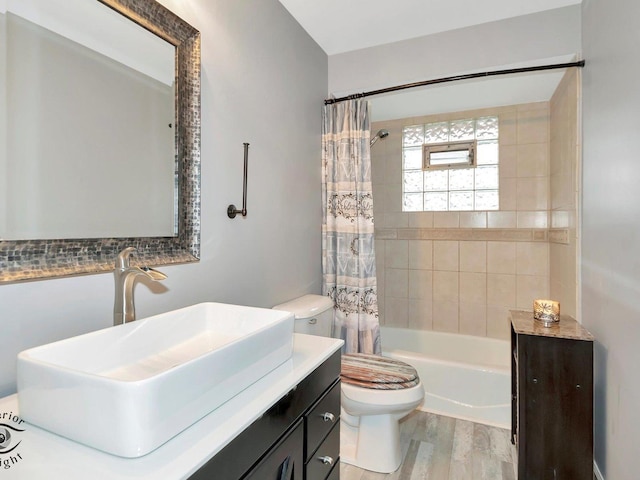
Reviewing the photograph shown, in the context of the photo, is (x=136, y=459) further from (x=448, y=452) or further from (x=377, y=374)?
(x=448, y=452)

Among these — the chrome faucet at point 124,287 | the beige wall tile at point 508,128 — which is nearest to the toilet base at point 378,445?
the chrome faucet at point 124,287

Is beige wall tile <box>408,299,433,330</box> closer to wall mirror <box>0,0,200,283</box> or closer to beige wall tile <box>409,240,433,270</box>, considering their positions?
beige wall tile <box>409,240,433,270</box>

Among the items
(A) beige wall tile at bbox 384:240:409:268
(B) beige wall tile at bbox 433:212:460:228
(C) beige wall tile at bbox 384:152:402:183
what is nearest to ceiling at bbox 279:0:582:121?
(C) beige wall tile at bbox 384:152:402:183

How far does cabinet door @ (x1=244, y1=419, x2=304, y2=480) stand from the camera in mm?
794

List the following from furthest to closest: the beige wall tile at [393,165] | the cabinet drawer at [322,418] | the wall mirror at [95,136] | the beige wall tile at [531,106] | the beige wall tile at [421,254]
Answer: the beige wall tile at [393,165] → the beige wall tile at [421,254] → the beige wall tile at [531,106] → the cabinet drawer at [322,418] → the wall mirror at [95,136]

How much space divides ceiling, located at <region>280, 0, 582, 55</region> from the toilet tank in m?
1.63

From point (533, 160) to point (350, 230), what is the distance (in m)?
1.73

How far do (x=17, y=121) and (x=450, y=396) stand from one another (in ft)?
8.51

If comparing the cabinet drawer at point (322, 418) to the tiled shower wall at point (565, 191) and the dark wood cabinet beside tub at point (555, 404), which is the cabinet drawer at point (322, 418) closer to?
the dark wood cabinet beside tub at point (555, 404)

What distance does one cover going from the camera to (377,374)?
1795mm

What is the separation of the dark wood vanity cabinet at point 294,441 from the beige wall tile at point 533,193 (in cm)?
245

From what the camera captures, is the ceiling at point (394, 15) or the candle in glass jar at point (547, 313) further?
the ceiling at point (394, 15)

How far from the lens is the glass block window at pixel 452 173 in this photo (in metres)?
3.04

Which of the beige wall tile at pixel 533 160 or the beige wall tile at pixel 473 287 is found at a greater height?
the beige wall tile at pixel 533 160
